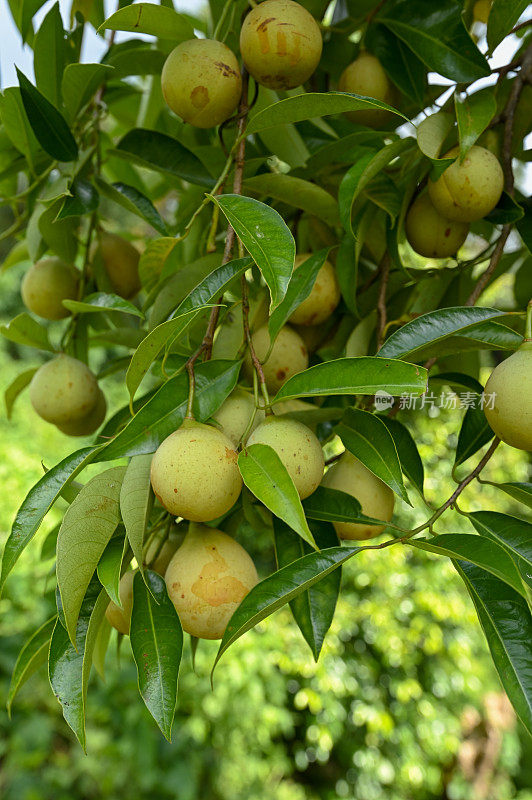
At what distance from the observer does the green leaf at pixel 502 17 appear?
0.46 metres

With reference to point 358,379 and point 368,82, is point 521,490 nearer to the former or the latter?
point 358,379

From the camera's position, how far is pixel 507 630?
0.36 metres

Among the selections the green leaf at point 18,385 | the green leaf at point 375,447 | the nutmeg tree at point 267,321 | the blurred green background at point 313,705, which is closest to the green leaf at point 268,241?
the nutmeg tree at point 267,321

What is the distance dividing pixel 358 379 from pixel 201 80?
0.75 ft

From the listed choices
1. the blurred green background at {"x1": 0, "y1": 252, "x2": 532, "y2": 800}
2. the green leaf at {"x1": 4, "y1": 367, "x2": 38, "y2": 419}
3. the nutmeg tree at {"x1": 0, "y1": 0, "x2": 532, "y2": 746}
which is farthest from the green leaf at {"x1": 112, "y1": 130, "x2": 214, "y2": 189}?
the blurred green background at {"x1": 0, "y1": 252, "x2": 532, "y2": 800}

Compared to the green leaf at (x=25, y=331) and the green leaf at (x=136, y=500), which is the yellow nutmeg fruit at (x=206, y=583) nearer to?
the green leaf at (x=136, y=500)

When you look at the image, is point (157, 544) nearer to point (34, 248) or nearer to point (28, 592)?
point (34, 248)

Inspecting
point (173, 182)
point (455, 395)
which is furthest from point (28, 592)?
point (455, 395)

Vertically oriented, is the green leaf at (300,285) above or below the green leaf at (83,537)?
above

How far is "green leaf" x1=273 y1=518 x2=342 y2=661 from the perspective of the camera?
417mm

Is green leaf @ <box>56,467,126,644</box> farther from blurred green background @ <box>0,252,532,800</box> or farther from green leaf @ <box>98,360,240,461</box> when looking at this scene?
blurred green background @ <box>0,252,532,800</box>

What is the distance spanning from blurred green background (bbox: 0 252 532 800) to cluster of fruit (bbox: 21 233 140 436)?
1.17 meters

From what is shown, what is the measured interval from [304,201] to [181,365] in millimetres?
159

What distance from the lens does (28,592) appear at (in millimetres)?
1828
